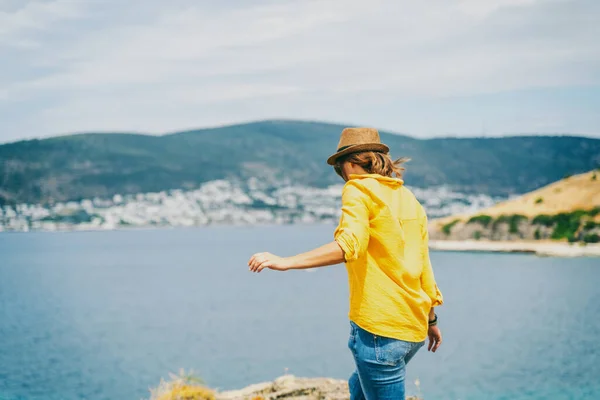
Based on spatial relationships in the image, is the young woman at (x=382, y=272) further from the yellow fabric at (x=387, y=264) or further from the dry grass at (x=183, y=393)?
the dry grass at (x=183, y=393)

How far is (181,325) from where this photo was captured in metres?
35.0

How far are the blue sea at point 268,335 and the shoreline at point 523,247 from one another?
20229 mm

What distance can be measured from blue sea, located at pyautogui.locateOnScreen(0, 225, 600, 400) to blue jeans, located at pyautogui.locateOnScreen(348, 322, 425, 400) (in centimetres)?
1325

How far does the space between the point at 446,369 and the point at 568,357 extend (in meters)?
4.36

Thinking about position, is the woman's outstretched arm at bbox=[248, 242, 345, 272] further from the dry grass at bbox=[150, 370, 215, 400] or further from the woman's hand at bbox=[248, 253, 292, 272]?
the dry grass at bbox=[150, 370, 215, 400]

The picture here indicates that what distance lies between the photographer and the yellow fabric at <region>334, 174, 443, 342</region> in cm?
340

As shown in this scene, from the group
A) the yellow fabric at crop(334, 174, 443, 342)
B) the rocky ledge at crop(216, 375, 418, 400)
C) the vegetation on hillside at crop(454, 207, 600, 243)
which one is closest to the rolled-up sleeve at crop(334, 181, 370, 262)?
the yellow fabric at crop(334, 174, 443, 342)

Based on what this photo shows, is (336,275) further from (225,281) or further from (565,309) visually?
(565,309)

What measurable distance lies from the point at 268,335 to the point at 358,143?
89.6ft

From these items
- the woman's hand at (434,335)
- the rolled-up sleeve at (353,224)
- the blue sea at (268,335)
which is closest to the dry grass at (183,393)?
the woman's hand at (434,335)

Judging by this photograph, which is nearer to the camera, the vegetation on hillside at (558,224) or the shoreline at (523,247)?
the shoreline at (523,247)

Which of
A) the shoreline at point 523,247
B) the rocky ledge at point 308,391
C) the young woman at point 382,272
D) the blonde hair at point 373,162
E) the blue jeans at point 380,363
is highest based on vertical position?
the blonde hair at point 373,162

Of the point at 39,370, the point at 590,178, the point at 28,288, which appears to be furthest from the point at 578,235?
the point at 39,370

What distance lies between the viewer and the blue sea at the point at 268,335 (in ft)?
62.4
